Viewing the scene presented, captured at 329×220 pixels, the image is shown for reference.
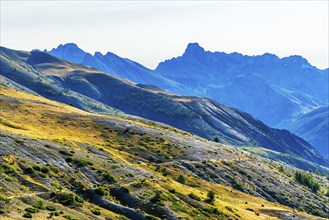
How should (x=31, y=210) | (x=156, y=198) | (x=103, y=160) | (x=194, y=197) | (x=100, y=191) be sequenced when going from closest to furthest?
(x=31, y=210), (x=100, y=191), (x=156, y=198), (x=194, y=197), (x=103, y=160)

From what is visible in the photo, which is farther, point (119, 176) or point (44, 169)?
point (119, 176)

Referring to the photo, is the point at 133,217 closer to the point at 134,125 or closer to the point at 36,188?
the point at 36,188

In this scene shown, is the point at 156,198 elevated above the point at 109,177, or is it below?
below

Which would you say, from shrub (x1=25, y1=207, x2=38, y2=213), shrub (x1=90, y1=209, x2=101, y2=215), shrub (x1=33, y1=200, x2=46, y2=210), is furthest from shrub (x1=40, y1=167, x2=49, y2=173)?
shrub (x1=25, y1=207, x2=38, y2=213)

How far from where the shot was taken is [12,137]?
255 ft

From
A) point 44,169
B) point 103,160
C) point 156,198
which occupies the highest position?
point 103,160

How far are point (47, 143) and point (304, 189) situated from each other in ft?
374

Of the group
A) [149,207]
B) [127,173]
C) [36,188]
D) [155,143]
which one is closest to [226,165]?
[155,143]

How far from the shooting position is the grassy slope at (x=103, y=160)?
5949 cm

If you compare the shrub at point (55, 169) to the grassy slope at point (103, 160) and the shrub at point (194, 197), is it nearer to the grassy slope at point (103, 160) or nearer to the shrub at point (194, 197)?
the grassy slope at point (103, 160)

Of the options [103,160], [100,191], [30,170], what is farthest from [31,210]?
[103,160]

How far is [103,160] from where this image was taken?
→ 289 ft

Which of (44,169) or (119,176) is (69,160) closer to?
(119,176)

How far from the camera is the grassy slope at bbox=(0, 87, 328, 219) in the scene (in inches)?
2342
